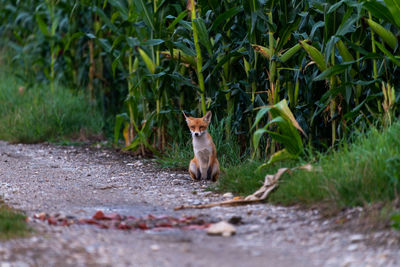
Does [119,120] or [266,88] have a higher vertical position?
[266,88]

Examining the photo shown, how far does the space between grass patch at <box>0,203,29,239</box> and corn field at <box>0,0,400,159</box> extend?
207 cm

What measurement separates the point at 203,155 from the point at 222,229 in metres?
2.66

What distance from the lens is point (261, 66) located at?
7098mm

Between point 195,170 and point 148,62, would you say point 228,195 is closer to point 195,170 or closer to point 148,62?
point 195,170

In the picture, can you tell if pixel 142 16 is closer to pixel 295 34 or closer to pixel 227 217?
pixel 295 34

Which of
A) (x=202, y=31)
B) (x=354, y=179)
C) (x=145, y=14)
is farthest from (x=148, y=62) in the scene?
(x=354, y=179)

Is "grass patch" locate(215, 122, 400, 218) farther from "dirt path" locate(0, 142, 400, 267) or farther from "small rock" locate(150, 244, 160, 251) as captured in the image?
"small rock" locate(150, 244, 160, 251)

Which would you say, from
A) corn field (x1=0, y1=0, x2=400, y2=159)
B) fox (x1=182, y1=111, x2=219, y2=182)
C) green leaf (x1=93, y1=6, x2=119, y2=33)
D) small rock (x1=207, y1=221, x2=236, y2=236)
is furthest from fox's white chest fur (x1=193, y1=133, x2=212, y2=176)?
green leaf (x1=93, y1=6, x2=119, y2=33)

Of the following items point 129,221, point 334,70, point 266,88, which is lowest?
point 129,221

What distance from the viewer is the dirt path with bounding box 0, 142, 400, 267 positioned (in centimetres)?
355

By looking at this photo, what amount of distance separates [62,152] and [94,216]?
4.61m

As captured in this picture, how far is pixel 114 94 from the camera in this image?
1136 cm

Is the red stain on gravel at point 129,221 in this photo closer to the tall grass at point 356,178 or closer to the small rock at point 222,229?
the small rock at point 222,229

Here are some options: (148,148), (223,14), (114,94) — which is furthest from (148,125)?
(114,94)
